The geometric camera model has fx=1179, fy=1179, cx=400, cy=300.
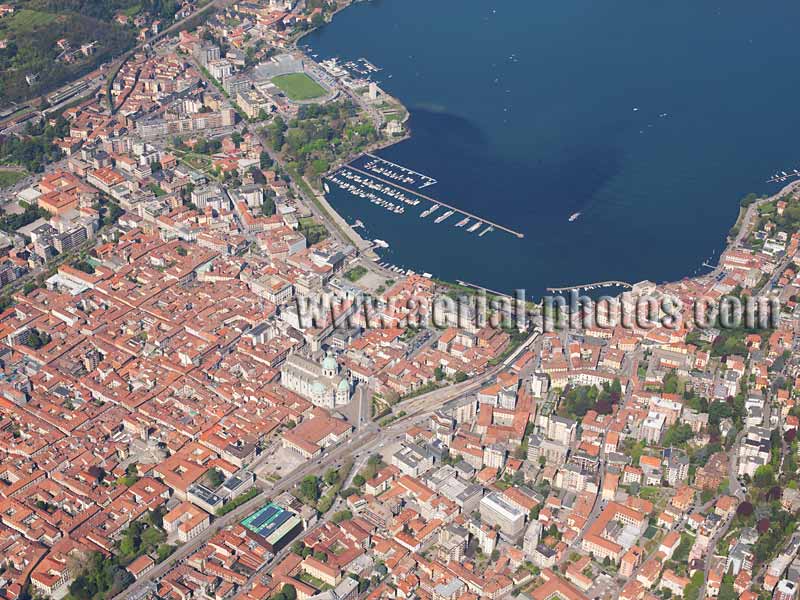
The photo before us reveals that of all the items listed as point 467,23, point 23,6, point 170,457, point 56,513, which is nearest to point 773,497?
point 170,457

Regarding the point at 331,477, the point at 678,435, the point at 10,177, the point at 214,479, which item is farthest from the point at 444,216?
the point at 10,177

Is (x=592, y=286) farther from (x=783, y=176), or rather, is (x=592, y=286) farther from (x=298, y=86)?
(x=298, y=86)

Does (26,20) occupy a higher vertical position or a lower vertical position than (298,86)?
higher

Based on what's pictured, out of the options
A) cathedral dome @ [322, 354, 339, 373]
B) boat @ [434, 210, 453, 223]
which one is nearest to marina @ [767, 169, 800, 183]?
boat @ [434, 210, 453, 223]

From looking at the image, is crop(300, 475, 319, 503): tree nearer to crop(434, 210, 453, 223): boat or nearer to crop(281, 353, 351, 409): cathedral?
crop(281, 353, 351, 409): cathedral

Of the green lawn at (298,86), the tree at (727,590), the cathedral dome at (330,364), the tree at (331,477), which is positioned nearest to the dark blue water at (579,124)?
the green lawn at (298,86)

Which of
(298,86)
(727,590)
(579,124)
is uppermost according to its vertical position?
(298,86)

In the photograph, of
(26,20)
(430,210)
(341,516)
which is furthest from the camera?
(26,20)
